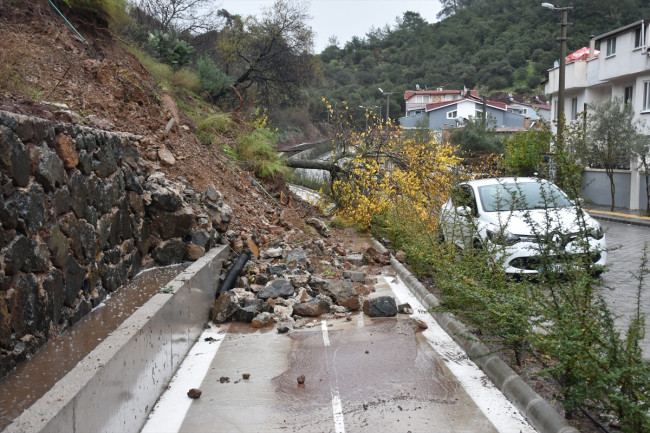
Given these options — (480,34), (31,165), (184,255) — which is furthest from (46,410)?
(480,34)

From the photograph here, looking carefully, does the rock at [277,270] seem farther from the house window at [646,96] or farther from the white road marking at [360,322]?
the house window at [646,96]

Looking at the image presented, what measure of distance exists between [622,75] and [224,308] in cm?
2789

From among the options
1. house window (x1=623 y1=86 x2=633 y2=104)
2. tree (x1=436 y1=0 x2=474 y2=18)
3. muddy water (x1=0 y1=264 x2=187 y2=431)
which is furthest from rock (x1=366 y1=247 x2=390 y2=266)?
tree (x1=436 y1=0 x2=474 y2=18)

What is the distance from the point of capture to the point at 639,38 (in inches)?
1115

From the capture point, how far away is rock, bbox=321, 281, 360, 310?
327 inches

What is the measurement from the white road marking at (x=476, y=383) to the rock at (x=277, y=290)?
5.98 feet

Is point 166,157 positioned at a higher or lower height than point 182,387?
higher

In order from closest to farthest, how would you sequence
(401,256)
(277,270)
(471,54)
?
(277,270), (401,256), (471,54)

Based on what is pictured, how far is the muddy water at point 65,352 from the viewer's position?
12.5 ft

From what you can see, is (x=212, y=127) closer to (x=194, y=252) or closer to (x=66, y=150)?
(x=194, y=252)

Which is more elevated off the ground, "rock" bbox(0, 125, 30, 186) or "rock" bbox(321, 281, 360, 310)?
"rock" bbox(0, 125, 30, 186)

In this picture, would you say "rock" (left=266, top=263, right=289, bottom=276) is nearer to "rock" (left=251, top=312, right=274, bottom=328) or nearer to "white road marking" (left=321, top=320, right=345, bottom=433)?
"rock" (left=251, top=312, right=274, bottom=328)

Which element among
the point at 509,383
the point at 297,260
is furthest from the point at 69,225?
the point at 297,260

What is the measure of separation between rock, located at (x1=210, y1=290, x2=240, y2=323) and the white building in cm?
2342
